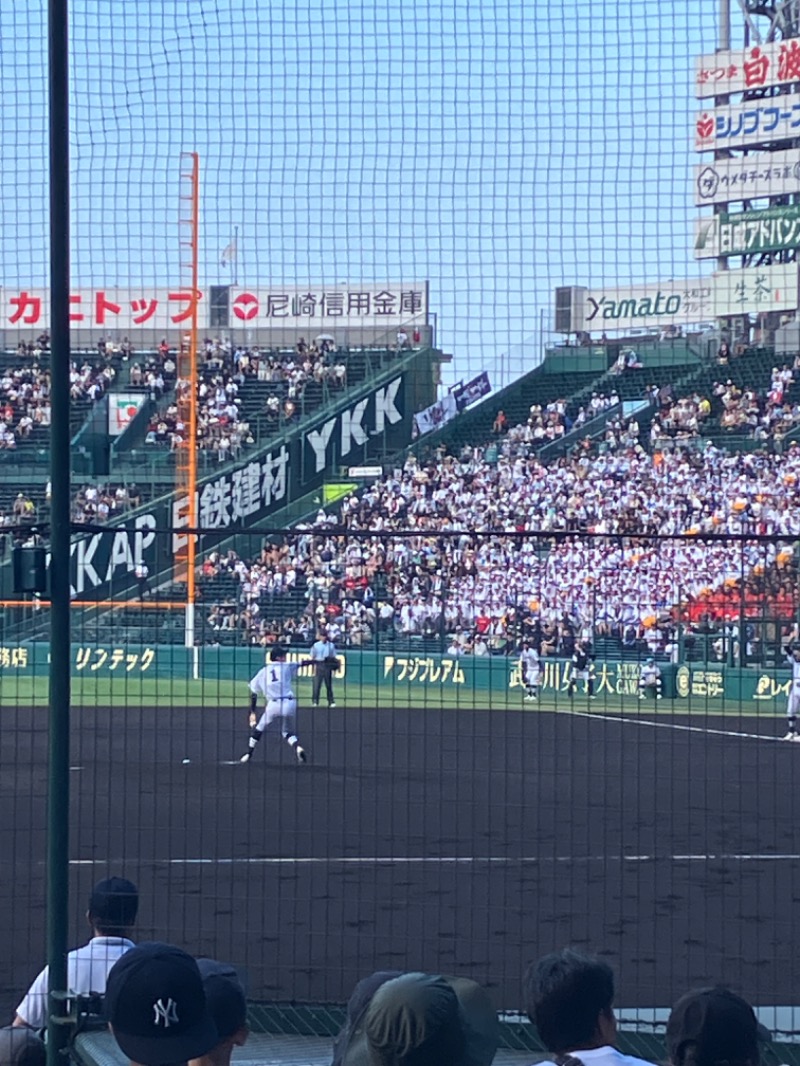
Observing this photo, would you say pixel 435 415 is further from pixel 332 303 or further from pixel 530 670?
pixel 530 670

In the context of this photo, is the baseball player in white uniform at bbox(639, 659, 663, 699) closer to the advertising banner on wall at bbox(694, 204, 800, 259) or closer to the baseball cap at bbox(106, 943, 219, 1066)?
the advertising banner on wall at bbox(694, 204, 800, 259)

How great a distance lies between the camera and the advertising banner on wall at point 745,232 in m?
7.20

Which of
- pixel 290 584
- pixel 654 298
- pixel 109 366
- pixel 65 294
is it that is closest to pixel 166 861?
pixel 290 584

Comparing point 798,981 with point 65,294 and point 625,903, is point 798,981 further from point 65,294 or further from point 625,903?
point 65,294

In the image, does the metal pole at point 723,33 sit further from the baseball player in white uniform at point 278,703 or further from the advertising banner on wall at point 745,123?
the baseball player in white uniform at point 278,703

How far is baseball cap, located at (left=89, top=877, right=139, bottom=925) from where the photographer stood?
19.5 feet

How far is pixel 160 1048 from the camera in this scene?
330cm

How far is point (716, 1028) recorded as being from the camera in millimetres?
3193

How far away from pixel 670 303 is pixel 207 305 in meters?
2.53

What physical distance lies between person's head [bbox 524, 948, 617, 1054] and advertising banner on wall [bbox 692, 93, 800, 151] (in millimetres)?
4366

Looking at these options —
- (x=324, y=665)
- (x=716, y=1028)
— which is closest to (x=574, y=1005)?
(x=716, y=1028)

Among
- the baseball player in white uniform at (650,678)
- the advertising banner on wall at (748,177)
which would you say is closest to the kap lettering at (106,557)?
the advertising banner on wall at (748,177)

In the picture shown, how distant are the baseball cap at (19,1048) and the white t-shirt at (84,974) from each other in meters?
1.44

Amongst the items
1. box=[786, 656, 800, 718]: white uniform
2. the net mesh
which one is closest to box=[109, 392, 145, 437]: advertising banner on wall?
the net mesh
